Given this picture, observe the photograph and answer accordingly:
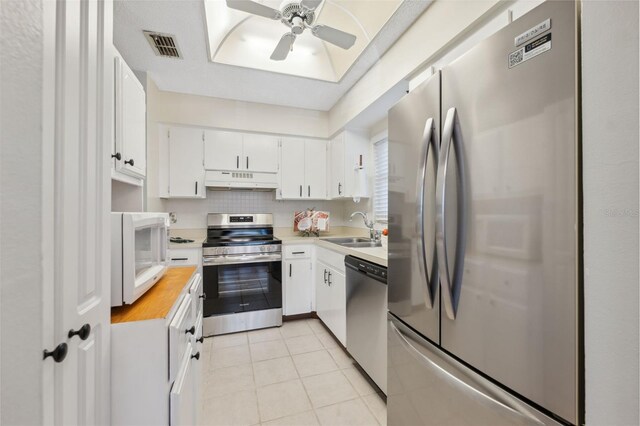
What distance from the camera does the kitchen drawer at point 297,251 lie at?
9.87 ft

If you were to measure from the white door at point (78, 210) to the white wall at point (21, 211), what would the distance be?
3cm

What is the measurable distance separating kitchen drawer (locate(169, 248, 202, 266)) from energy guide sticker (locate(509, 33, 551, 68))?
9.11 feet

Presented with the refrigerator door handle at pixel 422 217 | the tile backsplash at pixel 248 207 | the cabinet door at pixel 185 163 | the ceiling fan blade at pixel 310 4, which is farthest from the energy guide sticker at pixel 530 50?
the cabinet door at pixel 185 163

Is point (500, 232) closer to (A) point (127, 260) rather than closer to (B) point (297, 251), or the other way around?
(A) point (127, 260)

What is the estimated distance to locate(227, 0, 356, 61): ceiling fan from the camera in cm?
155

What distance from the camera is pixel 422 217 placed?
3.57 ft

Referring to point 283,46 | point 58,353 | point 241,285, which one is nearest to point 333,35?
point 283,46

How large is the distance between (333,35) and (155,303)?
6.26 feet

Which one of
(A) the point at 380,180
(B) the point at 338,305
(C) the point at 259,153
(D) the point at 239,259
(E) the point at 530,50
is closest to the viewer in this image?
(E) the point at 530,50

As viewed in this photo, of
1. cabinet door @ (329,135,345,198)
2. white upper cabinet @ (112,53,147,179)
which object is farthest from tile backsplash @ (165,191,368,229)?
white upper cabinet @ (112,53,147,179)

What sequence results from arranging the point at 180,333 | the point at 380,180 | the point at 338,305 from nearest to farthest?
1. the point at 180,333
2. the point at 338,305
3. the point at 380,180

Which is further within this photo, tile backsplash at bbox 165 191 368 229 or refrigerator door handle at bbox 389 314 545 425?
tile backsplash at bbox 165 191 368 229

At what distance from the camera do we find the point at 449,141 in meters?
0.94

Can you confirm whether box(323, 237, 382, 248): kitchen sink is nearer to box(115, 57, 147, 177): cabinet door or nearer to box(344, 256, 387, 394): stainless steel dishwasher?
box(344, 256, 387, 394): stainless steel dishwasher
